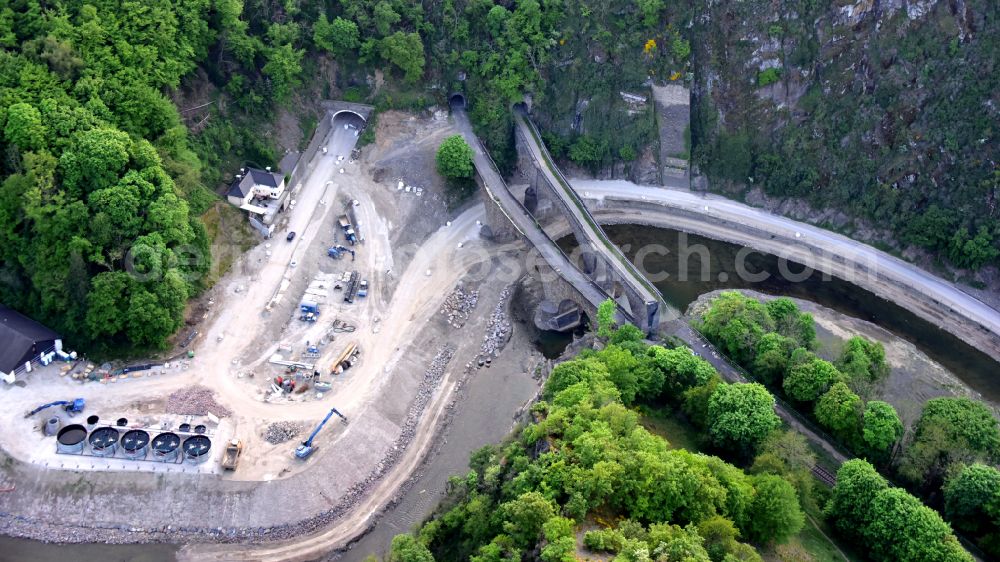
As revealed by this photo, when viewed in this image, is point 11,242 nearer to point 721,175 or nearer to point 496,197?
point 496,197

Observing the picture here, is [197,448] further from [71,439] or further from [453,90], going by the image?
[453,90]

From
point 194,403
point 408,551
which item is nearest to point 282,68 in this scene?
point 194,403

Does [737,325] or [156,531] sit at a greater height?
[737,325]

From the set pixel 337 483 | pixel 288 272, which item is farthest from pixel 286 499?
pixel 288 272

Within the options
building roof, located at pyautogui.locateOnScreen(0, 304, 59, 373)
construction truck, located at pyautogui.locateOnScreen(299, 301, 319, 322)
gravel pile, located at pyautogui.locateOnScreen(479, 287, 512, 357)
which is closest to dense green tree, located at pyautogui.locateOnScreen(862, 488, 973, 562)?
gravel pile, located at pyautogui.locateOnScreen(479, 287, 512, 357)


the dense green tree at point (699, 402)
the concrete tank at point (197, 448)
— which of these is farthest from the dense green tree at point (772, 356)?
the concrete tank at point (197, 448)

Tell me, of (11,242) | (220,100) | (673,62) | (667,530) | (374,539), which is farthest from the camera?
(673,62)
